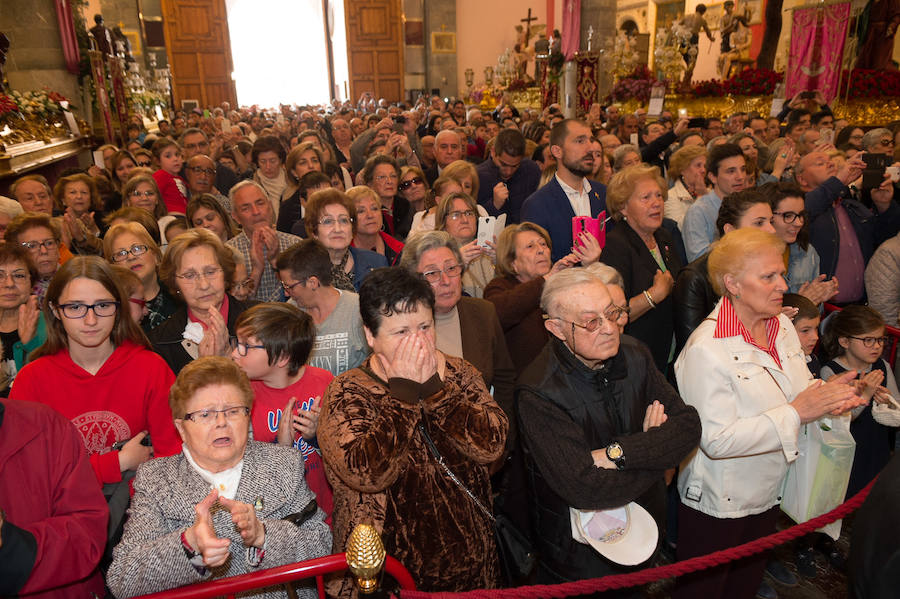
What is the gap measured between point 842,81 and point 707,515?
12469mm

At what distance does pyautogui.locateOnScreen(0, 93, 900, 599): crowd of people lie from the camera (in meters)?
1.88

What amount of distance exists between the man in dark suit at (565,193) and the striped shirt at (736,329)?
1782 mm

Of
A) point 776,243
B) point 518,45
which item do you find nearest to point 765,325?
point 776,243

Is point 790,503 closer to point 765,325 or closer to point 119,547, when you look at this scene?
point 765,325

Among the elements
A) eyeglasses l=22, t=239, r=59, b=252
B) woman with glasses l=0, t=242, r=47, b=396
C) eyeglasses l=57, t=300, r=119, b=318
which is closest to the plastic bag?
eyeglasses l=57, t=300, r=119, b=318

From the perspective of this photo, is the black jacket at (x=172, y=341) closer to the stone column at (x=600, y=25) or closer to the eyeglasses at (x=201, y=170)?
the eyeglasses at (x=201, y=170)

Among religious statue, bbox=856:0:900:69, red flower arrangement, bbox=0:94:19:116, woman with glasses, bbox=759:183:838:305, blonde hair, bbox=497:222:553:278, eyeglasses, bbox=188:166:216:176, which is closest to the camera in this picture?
blonde hair, bbox=497:222:553:278

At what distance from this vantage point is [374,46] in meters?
24.6

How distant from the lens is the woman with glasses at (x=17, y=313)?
10.00ft

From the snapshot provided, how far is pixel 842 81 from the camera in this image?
11.9 metres

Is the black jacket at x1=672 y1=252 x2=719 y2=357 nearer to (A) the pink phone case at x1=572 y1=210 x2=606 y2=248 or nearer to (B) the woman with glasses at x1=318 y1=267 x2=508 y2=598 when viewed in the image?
(A) the pink phone case at x1=572 y1=210 x2=606 y2=248

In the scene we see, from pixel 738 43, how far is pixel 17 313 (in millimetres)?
18439

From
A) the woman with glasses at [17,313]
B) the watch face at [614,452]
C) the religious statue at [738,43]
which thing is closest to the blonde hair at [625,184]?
the watch face at [614,452]

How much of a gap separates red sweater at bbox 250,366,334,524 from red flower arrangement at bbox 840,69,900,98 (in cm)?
1284
